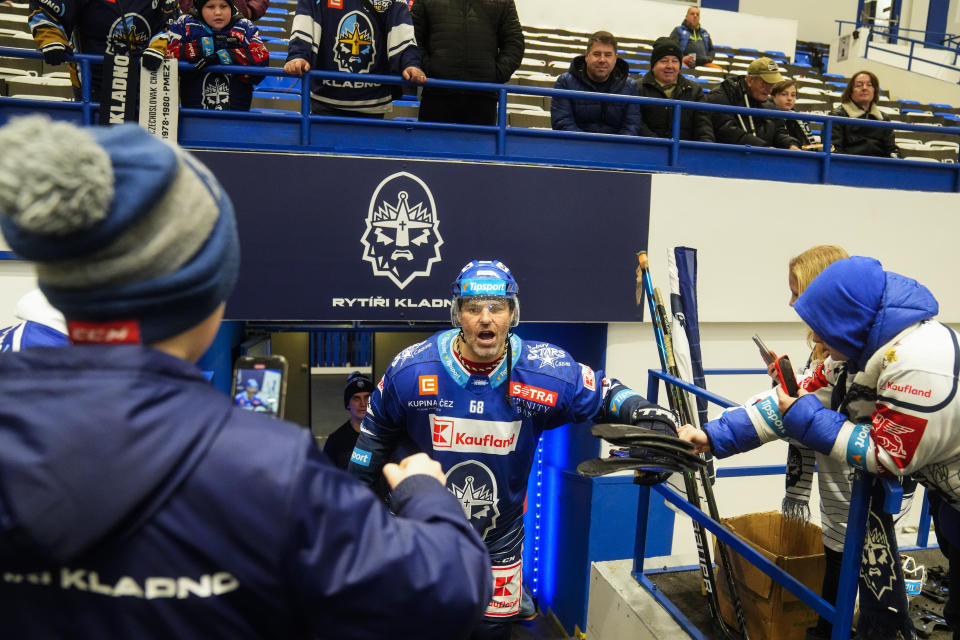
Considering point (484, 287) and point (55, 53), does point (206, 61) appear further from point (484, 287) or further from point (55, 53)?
point (484, 287)

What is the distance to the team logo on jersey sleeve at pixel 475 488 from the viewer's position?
3.41 metres

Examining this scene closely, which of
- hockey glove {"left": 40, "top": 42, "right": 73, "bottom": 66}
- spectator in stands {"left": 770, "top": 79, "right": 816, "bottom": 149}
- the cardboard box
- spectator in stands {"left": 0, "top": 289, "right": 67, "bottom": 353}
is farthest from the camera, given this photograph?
spectator in stands {"left": 770, "top": 79, "right": 816, "bottom": 149}

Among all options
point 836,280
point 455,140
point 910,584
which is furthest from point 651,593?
point 455,140

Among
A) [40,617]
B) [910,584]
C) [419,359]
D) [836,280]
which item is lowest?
[910,584]

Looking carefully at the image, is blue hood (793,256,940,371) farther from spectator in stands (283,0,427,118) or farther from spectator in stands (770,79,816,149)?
spectator in stands (770,79,816,149)

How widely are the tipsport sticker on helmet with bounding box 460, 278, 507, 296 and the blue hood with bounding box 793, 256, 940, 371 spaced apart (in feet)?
4.92

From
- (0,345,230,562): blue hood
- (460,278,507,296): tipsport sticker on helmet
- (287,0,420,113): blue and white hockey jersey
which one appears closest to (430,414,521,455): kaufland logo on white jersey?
(460,278,507,296): tipsport sticker on helmet

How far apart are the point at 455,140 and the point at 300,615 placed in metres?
4.94

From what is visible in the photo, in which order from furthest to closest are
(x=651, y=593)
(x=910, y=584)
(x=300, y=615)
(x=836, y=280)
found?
1. (x=651, y=593)
2. (x=910, y=584)
3. (x=836, y=280)
4. (x=300, y=615)

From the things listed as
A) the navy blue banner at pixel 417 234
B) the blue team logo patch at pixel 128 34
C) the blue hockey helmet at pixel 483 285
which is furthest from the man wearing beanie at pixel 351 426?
the blue team logo patch at pixel 128 34

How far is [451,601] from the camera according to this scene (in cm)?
91

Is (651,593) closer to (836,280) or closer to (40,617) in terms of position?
(836,280)

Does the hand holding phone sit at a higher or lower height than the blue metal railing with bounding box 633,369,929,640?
higher

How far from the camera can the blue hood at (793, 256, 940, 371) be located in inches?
81.9
